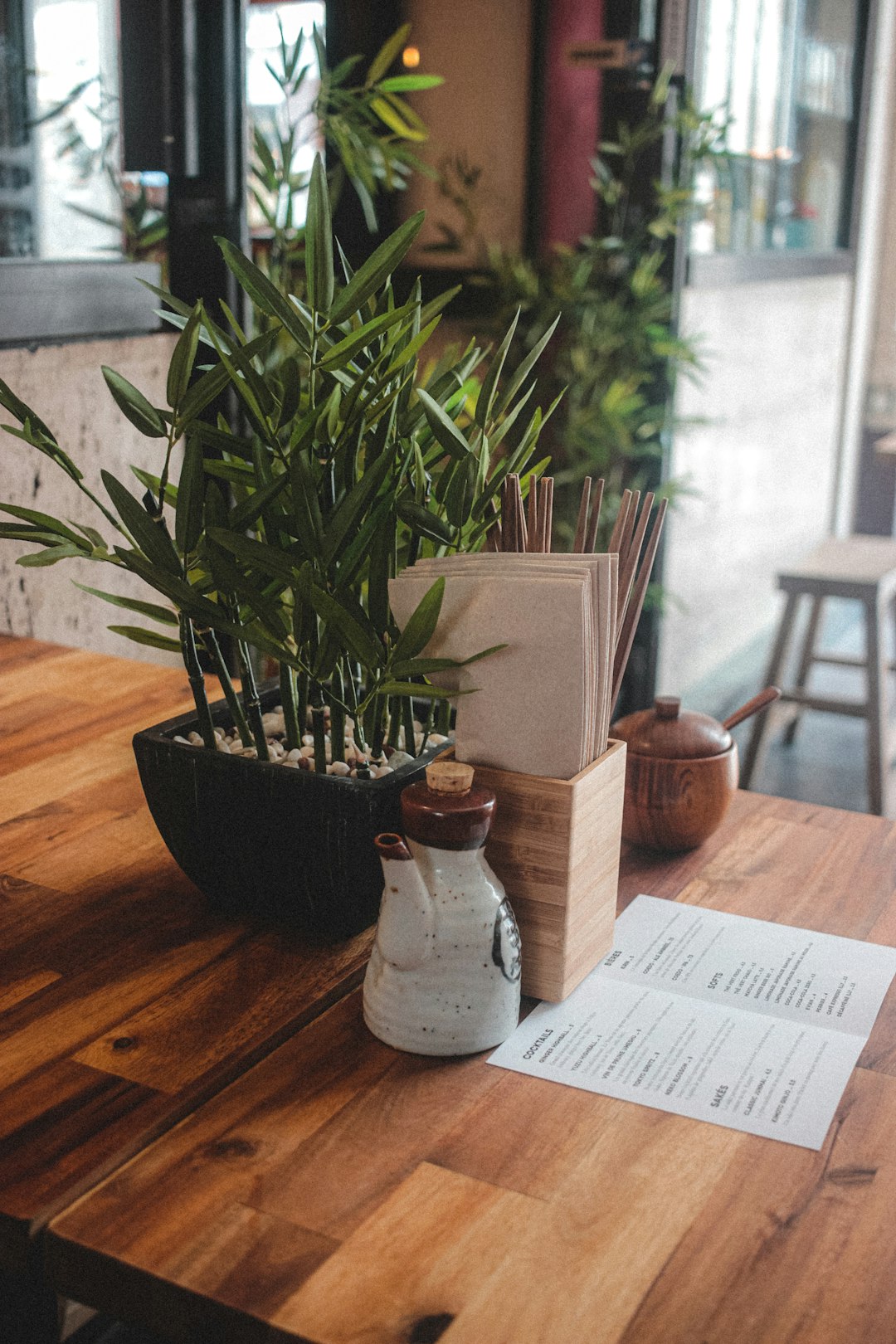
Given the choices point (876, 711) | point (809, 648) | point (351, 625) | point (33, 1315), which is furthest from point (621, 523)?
point (809, 648)

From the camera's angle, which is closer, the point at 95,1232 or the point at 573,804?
the point at 95,1232

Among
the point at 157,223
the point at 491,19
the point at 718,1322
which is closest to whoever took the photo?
the point at 718,1322

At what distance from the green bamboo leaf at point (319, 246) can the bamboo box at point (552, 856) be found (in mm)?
352

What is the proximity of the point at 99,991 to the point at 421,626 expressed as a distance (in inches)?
13.7

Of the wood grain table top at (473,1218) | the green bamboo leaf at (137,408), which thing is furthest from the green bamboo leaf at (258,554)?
the wood grain table top at (473,1218)

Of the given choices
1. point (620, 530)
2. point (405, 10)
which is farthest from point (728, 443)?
point (620, 530)

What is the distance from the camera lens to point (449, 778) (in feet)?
2.72

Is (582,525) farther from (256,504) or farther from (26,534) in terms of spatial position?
(26,534)

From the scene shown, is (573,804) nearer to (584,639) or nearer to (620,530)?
(584,639)

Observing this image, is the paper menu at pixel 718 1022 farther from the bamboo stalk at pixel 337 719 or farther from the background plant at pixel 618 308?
the background plant at pixel 618 308

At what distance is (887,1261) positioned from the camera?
68 centimetres

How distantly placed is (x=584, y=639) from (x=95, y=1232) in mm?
460

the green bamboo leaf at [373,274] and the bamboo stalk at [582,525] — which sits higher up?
the green bamboo leaf at [373,274]

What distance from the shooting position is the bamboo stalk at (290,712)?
3.30 ft
